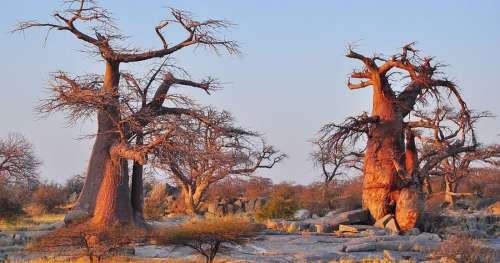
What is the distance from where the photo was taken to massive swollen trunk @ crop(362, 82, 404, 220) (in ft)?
60.0

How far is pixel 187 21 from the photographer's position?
52.3ft

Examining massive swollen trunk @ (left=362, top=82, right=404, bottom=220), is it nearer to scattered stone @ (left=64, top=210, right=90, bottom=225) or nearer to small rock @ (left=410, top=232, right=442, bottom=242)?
small rock @ (left=410, top=232, right=442, bottom=242)

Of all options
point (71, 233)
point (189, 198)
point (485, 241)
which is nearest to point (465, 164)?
point (189, 198)

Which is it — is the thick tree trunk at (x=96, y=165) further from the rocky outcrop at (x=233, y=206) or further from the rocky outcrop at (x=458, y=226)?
the rocky outcrop at (x=233, y=206)

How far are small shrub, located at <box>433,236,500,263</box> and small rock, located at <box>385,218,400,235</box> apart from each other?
475 centimetres

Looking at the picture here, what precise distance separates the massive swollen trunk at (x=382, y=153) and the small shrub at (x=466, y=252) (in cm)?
623

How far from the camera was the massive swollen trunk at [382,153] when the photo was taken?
18.3 meters

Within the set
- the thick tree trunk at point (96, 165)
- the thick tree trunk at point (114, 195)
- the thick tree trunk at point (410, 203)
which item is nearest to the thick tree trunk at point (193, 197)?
the thick tree trunk at point (410, 203)

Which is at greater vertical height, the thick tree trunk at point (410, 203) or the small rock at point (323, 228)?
the thick tree trunk at point (410, 203)

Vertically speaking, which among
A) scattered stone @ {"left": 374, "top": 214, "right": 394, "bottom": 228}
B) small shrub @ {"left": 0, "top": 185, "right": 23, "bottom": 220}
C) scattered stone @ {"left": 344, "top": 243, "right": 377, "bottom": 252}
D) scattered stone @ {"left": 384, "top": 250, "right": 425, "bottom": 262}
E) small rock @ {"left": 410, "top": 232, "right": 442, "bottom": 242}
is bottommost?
scattered stone @ {"left": 384, "top": 250, "right": 425, "bottom": 262}

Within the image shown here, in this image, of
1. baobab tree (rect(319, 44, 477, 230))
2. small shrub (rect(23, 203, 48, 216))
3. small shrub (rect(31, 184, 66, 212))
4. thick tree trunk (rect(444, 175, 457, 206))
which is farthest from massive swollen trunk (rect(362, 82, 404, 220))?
small shrub (rect(31, 184, 66, 212))

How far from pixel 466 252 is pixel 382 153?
7.18 metres

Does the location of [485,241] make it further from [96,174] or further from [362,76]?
[96,174]

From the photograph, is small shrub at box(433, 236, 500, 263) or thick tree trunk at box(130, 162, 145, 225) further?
thick tree trunk at box(130, 162, 145, 225)
